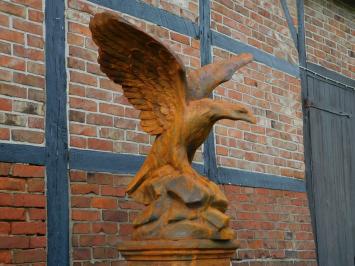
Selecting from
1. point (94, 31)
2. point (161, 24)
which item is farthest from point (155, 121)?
point (161, 24)

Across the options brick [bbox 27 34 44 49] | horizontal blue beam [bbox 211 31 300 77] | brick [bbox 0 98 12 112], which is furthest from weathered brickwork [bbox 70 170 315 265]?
horizontal blue beam [bbox 211 31 300 77]

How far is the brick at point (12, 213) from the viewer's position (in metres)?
3.55

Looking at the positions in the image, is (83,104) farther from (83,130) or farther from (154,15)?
(154,15)

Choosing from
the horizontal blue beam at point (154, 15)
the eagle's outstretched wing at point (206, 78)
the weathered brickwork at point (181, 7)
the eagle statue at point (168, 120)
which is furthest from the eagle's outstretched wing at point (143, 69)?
the weathered brickwork at point (181, 7)

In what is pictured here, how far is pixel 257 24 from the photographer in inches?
235

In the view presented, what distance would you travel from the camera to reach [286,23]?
6.41 m

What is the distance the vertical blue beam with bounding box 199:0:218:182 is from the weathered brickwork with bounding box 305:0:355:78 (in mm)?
1733

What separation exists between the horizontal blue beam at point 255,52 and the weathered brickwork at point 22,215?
225 cm

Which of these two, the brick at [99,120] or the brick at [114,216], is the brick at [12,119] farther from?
the brick at [114,216]

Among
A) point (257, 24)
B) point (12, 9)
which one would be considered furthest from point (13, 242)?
point (257, 24)

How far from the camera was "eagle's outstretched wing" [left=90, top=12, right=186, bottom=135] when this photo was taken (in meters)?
3.08

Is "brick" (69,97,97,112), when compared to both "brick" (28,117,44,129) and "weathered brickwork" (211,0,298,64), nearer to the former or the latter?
"brick" (28,117,44,129)

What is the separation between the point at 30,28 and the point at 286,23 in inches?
127

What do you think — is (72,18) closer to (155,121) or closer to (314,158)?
(155,121)
